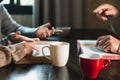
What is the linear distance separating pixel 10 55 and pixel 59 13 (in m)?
1.30

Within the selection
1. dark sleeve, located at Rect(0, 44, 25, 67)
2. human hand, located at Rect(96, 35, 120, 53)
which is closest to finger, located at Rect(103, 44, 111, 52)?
human hand, located at Rect(96, 35, 120, 53)

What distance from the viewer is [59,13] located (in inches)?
91.2

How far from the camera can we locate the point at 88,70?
2.97ft

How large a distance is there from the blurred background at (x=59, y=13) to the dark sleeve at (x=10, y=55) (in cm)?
124

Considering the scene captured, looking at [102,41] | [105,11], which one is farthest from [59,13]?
[102,41]

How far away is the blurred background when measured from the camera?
2.31m

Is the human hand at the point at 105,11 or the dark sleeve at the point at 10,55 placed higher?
the human hand at the point at 105,11

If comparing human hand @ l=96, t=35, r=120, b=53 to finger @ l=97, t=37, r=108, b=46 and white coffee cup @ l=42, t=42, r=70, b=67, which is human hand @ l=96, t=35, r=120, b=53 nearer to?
finger @ l=97, t=37, r=108, b=46

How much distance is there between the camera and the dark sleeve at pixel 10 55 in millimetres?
1052

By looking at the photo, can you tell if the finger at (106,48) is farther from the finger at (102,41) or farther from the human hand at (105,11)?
the human hand at (105,11)

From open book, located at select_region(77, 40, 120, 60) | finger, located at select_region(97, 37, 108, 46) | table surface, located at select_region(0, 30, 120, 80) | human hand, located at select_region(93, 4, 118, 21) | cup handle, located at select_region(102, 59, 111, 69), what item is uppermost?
human hand, located at select_region(93, 4, 118, 21)

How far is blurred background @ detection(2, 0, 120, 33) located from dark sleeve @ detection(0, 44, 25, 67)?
1.24m

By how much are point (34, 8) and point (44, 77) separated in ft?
4.76

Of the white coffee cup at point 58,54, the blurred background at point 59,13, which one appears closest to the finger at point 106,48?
the white coffee cup at point 58,54
